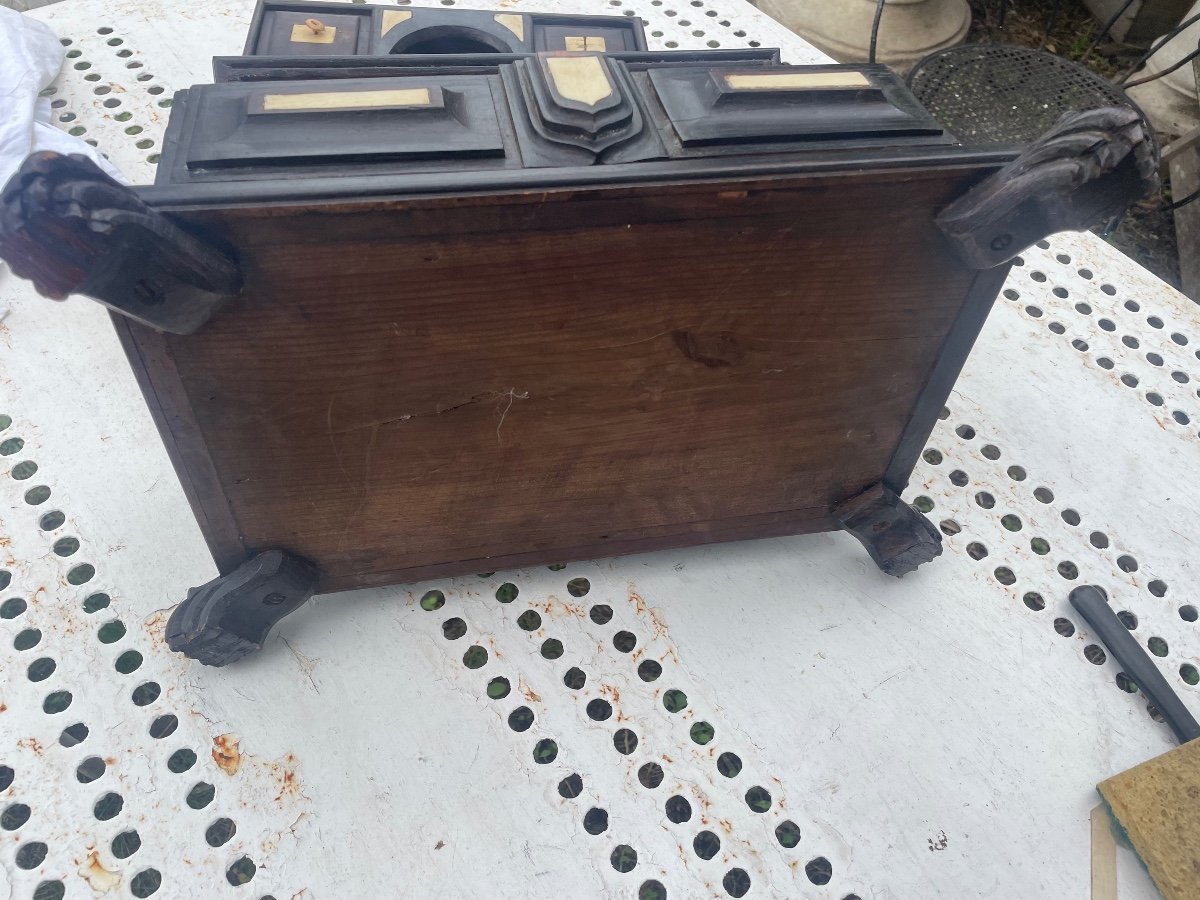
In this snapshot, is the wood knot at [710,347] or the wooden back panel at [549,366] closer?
the wooden back panel at [549,366]

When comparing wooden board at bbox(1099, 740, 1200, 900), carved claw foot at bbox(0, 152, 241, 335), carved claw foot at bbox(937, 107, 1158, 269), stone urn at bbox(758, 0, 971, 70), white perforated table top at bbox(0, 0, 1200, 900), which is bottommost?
white perforated table top at bbox(0, 0, 1200, 900)

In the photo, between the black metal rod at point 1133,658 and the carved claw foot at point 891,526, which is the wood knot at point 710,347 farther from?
the black metal rod at point 1133,658

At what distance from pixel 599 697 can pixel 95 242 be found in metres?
0.71

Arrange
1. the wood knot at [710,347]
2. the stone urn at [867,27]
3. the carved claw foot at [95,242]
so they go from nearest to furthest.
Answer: the carved claw foot at [95,242]
the wood knot at [710,347]
the stone urn at [867,27]

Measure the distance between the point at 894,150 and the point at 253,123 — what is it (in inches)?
22.5

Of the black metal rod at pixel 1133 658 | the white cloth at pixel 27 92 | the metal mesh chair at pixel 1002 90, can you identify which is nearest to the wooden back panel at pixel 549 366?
the black metal rod at pixel 1133 658

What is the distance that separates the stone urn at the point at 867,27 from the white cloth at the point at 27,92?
192 cm

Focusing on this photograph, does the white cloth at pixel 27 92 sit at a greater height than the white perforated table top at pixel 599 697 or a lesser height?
greater

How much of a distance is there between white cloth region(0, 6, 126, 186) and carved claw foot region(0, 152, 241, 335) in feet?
2.79

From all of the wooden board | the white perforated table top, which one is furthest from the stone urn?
the wooden board

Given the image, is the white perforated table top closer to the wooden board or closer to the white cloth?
the wooden board

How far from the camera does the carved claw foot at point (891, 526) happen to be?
1.07m

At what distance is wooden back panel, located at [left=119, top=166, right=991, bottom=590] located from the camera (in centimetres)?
72

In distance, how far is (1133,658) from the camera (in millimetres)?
1049
